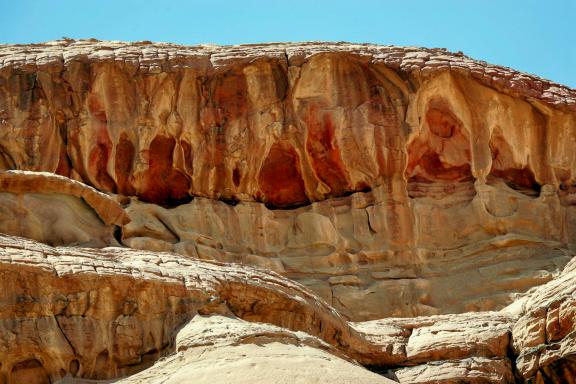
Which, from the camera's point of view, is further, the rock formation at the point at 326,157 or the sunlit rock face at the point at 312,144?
the sunlit rock face at the point at 312,144

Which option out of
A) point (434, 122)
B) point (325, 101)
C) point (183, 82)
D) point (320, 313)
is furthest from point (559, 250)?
point (320, 313)

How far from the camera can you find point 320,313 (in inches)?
642

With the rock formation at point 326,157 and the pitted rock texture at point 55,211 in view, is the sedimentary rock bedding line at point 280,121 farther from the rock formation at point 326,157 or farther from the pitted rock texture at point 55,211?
the pitted rock texture at point 55,211

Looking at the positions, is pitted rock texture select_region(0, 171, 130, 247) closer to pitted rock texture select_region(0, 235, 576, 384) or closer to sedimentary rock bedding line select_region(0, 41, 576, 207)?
pitted rock texture select_region(0, 235, 576, 384)

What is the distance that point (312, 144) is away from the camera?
26797 millimetres

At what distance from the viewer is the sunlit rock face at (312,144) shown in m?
26.0

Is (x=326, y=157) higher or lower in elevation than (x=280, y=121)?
lower

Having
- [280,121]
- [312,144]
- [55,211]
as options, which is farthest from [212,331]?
[312,144]

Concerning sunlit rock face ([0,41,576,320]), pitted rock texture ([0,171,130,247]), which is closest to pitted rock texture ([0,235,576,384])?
pitted rock texture ([0,171,130,247])

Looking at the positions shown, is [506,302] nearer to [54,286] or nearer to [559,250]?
[559,250]

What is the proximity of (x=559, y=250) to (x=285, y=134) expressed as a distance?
559 centimetres

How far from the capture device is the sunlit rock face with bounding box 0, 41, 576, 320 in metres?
26.0

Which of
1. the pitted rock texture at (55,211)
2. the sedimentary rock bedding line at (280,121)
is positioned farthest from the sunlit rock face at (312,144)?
the pitted rock texture at (55,211)

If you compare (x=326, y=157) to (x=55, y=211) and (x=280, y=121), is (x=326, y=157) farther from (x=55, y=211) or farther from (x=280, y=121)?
(x=55, y=211)
